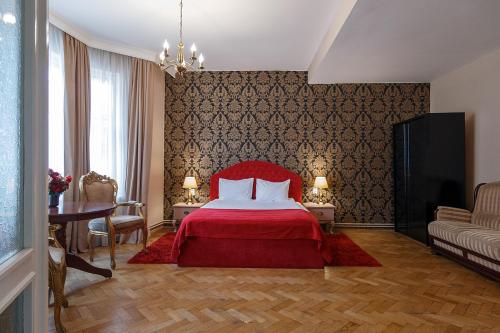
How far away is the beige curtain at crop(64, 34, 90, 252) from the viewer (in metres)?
4.20

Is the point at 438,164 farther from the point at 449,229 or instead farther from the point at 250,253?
the point at 250,253

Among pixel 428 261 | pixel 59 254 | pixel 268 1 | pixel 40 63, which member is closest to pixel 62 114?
pixel 59 254

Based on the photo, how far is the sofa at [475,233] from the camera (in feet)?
10.5

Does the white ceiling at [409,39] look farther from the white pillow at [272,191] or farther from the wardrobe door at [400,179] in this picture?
the white pillow at [272,191]

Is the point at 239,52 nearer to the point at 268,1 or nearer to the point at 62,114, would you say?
the point at 268,1

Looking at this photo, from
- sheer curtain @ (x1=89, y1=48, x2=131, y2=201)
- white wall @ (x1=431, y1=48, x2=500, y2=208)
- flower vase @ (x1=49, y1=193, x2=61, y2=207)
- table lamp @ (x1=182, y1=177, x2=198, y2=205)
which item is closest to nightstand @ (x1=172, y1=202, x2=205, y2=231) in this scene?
table lamp @ (x1=182, y1=177, x2=198, y2=205)

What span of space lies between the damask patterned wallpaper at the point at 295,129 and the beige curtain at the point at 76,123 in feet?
5.82

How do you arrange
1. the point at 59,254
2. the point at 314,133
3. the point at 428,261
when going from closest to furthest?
the point at 59,254
the point at 428,261
the point at 314,133

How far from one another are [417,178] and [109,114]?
4.90m

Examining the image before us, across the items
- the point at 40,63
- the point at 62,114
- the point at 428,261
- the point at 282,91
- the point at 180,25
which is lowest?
the point at 428,261

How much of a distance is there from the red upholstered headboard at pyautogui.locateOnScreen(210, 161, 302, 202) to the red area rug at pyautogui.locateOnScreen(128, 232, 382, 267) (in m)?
1.28

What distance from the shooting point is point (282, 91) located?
19.8 feet

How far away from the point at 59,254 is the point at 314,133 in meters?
4.67

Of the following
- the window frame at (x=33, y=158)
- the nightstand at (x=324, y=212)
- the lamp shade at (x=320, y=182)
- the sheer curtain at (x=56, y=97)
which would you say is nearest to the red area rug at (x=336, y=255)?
the nightstand at (x=324, y=212)
